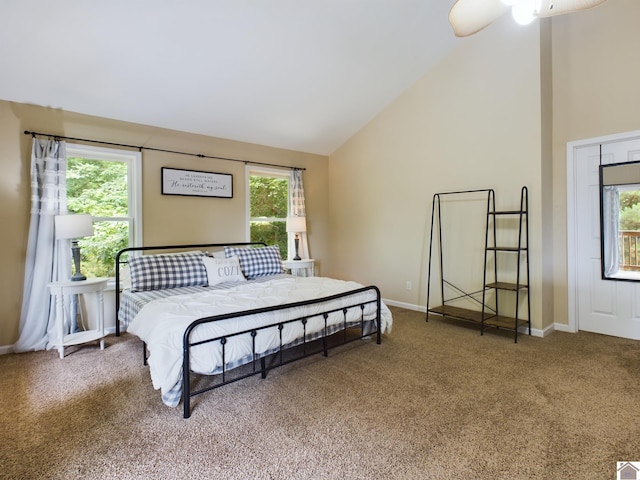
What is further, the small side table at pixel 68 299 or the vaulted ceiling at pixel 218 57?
the small side table at pixel 68 299

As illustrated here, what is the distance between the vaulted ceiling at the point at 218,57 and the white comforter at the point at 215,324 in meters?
2.18

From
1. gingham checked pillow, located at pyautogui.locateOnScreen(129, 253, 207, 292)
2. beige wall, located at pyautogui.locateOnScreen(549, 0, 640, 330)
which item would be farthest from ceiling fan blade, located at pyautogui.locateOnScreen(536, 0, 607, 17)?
gingham checked pillow, located at pyautogui.locateOnScreen(129, 253, 207, 292)

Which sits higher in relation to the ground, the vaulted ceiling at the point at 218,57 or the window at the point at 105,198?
the vaulted ceiling at the point at 218,57

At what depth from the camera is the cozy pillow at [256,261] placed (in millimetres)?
4066

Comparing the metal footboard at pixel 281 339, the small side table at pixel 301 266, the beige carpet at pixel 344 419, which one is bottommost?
the beige carpet at pixel 344 419

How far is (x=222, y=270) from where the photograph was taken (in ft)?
12.3

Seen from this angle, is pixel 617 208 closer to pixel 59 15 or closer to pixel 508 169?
pixel 508 169

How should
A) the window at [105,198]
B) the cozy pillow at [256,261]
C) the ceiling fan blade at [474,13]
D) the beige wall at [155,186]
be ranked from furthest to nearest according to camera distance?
the cozy pillow at [256,261] < the window at [105,198] < the beige wall at [155,186] < the ceiling fan blade at [474,13]

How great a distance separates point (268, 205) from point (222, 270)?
1.71 m

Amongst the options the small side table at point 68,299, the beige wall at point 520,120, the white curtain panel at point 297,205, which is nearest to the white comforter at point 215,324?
the small side table at point 68,299

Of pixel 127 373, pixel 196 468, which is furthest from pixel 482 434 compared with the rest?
pixel 127 373

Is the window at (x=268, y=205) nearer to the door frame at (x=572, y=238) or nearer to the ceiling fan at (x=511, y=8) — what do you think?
the ceiling fan at (x=511, y=8)

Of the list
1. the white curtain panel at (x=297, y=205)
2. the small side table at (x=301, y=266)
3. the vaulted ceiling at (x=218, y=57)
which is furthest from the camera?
the white curtain panel at (x=297, y=205)

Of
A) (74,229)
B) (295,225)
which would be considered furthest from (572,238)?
(74,229)
